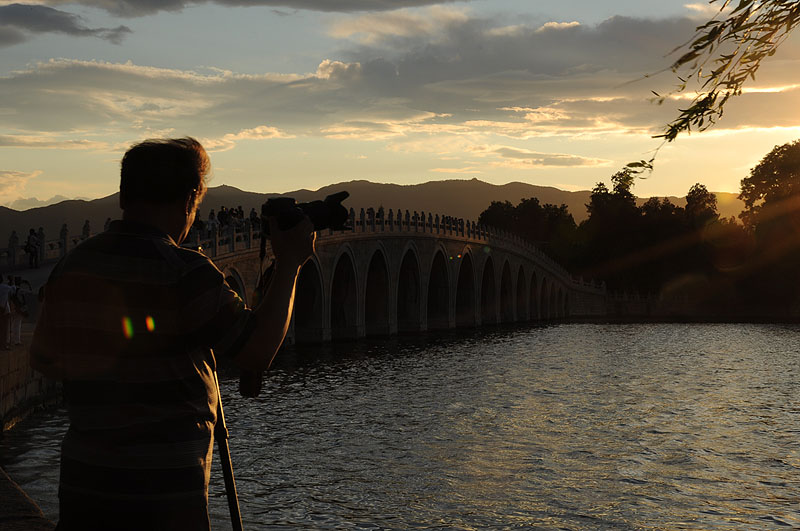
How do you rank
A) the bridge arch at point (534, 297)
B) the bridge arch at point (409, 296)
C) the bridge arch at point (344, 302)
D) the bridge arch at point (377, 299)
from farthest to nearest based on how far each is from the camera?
the bridge arch at point (534, 297), the bridge arch at point (409, 296), the bridge arch at point (377, 299), the bridge arch at point (344, 302)

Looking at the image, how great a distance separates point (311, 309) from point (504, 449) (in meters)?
28.5

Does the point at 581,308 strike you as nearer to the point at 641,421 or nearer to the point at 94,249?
the point at 641,421

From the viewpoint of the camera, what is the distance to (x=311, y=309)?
45.2m

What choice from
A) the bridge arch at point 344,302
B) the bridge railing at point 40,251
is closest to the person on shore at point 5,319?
the bridge railing at point 40,251

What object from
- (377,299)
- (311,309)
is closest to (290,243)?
(311,309)

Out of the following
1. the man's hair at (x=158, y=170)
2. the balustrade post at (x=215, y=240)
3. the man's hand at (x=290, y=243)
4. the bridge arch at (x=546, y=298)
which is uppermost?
the balustrade post at (x=215, y=240)

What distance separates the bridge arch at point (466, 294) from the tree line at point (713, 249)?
1926 centimetres

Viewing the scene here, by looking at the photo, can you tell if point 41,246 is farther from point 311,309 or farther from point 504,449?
point 504,449

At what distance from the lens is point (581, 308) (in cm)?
10219

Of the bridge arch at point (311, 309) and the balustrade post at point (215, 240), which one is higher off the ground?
the balustrade post at point (215, 240)

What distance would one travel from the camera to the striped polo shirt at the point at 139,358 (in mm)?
2758

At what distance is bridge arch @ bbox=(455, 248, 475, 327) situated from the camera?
7244 centimetres

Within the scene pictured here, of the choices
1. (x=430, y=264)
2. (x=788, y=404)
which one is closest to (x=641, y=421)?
(x=788, y=404)

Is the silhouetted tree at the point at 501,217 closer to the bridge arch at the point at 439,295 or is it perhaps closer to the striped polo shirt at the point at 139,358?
the bridge arch at the point at 439,295
